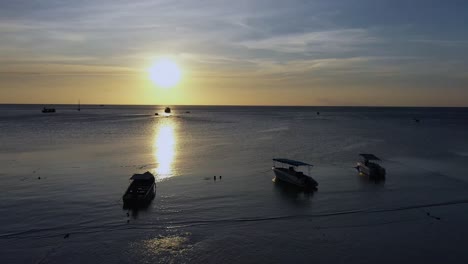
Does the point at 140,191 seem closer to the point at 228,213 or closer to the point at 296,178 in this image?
the point at 228,213

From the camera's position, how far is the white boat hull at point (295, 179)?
4592cm

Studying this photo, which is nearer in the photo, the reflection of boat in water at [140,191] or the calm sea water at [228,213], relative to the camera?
the calm sea water at [228,213]

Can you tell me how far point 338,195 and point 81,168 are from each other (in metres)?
35.0

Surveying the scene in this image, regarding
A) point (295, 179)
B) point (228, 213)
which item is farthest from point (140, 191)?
point (295, 179)

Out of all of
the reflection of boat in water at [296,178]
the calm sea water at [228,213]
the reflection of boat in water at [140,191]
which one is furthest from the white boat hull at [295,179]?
the reflection of boat in water at [140,191]

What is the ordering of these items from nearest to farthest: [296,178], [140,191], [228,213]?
1. [228,213]
2. [140,191]
3. [296,178]

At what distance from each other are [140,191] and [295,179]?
17822mm

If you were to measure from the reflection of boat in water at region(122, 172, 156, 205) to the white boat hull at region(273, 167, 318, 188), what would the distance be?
15964mm

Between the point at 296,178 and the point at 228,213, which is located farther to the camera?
the point at 296,178

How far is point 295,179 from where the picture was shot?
4747 centimetres

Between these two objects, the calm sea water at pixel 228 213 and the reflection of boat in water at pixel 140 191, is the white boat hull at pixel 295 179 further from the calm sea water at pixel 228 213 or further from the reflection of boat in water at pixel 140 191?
the reflection of boat in water at pixel 140 191

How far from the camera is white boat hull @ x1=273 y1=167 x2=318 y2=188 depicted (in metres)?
45.9

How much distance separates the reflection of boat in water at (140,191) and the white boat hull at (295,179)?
16.0m

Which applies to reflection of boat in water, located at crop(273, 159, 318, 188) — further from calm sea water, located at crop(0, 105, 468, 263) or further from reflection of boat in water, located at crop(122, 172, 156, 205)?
reflection of boat in water, located at crop(122, 172, 156, 205)
